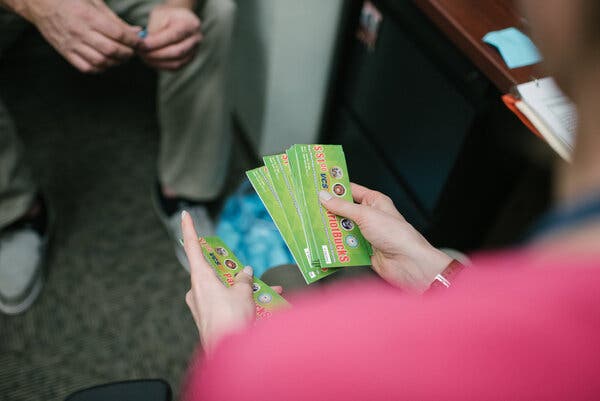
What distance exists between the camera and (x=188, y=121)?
1.31 meters

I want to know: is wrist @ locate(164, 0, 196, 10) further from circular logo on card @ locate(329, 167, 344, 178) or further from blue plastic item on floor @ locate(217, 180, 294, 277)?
circular logo on card @ locate(329, 167, 344, 178)

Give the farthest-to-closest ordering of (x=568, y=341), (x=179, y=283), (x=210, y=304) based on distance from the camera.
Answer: (x=179, y=283), (x=210, y=304), (x=568, y=341)

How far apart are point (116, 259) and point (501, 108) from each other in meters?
1.04

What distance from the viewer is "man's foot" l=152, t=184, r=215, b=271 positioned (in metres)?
1.41

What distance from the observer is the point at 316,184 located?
2.41 feet

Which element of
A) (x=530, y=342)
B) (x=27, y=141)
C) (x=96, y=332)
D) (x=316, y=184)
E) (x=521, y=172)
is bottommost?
(x=96, y=332)

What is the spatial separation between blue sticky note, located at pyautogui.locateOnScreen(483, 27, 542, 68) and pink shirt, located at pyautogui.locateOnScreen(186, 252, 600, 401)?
0.54 metres

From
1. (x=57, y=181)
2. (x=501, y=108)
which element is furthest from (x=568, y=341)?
(x=57, y=181)

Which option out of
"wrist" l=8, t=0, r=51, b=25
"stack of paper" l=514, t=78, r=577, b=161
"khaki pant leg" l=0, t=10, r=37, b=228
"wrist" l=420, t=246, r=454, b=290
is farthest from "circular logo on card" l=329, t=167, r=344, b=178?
"khaki pant leg" l=0, t=10, r=37, b=228

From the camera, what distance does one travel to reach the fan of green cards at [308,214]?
0.70m

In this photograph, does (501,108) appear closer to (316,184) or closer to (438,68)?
(438,68)

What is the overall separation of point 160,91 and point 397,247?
86cm

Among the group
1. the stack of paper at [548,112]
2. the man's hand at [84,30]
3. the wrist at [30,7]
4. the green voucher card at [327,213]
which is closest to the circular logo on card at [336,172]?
the green voucher card at [327,213]

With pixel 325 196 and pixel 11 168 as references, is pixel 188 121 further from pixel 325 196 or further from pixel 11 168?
pixel 325 196
